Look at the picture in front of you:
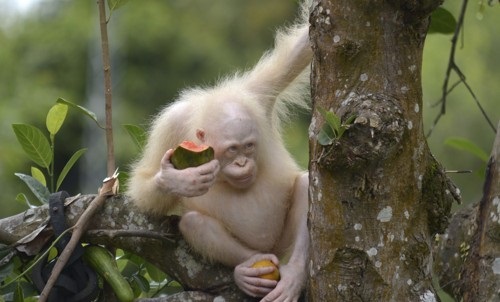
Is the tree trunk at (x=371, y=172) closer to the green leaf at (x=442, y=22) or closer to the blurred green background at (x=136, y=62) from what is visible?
the green leaf at (x=442, y=22)

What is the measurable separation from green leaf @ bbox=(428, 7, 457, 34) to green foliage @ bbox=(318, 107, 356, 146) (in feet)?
5.95

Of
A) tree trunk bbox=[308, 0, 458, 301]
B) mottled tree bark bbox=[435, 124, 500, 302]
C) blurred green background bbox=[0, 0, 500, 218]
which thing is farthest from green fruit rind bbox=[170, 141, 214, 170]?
blurred green background bbox=[0, 0, 500, 218]

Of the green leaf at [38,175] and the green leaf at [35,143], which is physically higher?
the green leaf at [35,143]

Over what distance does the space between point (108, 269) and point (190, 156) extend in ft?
1.79

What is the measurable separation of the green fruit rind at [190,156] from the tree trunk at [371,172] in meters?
0.57

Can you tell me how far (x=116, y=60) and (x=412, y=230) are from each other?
915 inches

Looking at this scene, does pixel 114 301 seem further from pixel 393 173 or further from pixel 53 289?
pixel 393 173

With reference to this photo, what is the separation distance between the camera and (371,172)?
3438 millimetres

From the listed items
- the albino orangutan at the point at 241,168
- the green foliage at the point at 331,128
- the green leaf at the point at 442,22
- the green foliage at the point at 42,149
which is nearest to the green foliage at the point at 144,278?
the albino orangutan at the point at 241,168

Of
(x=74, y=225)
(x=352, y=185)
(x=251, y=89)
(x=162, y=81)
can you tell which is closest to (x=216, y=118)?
(x=251, y=89)

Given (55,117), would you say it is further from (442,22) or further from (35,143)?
(442,22)

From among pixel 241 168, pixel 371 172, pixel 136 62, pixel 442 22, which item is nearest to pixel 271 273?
pixel 241 168

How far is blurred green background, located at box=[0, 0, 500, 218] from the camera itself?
725 inches

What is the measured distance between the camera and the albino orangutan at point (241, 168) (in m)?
4.11
